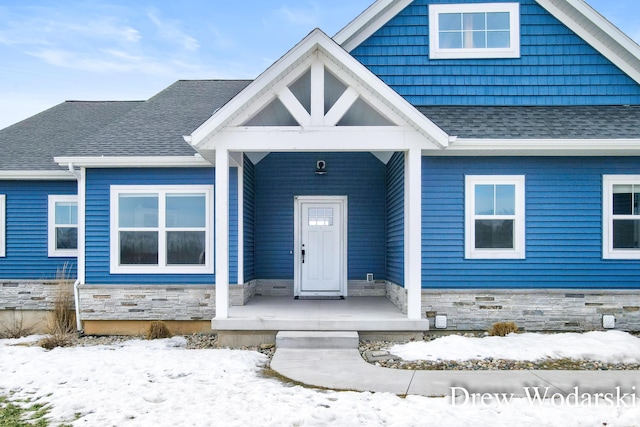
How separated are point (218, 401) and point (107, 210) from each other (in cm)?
534

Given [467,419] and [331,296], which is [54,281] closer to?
[331,296]

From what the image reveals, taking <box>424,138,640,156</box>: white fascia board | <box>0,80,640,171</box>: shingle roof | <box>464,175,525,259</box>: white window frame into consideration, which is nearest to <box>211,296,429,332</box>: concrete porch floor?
<box>464,175,525,259</box>: white window frame

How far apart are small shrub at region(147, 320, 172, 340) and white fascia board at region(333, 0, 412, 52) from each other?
223 inches

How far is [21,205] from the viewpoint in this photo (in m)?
10.2

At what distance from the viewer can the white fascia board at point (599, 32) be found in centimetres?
905

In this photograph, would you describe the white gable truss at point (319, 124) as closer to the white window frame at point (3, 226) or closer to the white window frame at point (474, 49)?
the white window frame at point (474, 49)

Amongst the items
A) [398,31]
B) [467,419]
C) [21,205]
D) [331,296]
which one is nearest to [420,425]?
[467,419]

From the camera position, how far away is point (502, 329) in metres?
7.79

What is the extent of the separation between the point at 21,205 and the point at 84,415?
701cm

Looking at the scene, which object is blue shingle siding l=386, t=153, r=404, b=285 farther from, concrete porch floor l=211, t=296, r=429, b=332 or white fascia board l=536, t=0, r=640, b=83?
white fascia board l=536, t=0, r=640, b=83

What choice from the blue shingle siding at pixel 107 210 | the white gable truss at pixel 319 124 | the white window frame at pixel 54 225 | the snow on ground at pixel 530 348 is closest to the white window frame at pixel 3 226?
the white window frame at pixel 54 225

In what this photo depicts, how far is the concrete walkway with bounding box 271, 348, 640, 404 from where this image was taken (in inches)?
205

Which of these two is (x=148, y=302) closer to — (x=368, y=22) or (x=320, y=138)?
(x=320, y=138)

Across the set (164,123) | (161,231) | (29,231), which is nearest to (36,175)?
(29,231)
